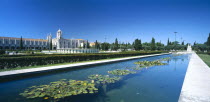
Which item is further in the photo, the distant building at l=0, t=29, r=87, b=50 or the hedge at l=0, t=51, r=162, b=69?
the distant building at l=0, t=29, r=87, b=50

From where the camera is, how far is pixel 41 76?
22.8ft

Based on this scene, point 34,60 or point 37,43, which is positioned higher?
point 37,43

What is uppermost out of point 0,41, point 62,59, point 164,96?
point 0,41

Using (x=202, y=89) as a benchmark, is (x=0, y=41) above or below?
above

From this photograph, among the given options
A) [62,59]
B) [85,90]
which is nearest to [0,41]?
[62,59]

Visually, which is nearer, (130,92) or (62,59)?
(130,92)

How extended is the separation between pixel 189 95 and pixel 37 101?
450 cm

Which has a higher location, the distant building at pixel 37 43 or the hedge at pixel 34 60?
the distant building at pixel 37 43

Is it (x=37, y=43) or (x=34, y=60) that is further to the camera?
(x=37, y=43)

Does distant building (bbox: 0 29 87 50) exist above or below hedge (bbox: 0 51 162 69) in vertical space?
above

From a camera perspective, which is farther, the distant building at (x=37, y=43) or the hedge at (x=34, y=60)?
the distant building at (x=37, y=43)

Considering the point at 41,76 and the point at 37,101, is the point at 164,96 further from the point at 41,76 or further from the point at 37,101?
the point at 41,76

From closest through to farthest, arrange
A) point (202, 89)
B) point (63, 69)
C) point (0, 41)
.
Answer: point (202, 89)
point (63, 69)
point (0, 41)

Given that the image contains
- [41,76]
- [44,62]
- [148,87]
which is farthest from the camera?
[44,62]
